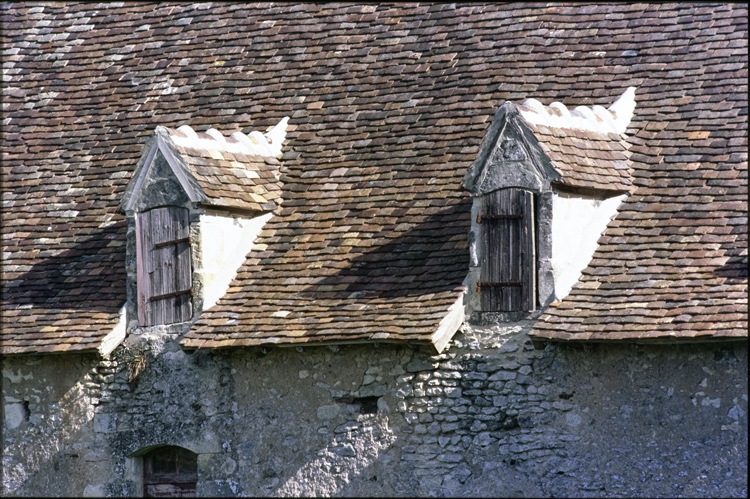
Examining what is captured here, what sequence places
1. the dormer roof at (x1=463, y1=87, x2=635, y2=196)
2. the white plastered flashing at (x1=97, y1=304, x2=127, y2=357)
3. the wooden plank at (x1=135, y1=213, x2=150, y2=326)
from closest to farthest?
the dormer roof at (x1=463, y1=87, x2=635, y2=196) → the white plastered flashing at (x1=97, y1=304, x2=127, y2=357) → the wooden plank at (x1=135, y1=213, x2=150, y2=326)

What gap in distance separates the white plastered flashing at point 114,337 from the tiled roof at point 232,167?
1610 millimetres

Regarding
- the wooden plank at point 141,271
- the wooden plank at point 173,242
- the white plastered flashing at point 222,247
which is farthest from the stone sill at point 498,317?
the wooden plank at point 141,271

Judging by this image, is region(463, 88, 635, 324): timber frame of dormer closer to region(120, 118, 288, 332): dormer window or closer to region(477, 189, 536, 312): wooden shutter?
region(477, 189, 536, 312): wooden shutter

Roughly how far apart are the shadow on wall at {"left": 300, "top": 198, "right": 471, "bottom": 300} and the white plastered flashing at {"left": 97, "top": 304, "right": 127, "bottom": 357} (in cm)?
207

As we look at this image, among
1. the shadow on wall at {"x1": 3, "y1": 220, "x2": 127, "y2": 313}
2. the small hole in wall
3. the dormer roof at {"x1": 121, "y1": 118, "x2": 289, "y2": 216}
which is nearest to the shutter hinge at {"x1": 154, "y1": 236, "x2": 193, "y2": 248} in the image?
the dormer roof at {"x1": 121, "y1": 118, "x2": 289, "y2": 216}

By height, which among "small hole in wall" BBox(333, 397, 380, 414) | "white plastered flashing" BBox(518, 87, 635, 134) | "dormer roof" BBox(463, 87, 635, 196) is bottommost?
"small hole in wall" BBox(333, 397, 380, 414)

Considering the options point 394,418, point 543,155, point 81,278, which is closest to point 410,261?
point 394,418

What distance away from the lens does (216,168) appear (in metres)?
12.1

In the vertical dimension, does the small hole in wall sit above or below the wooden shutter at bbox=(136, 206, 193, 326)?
below

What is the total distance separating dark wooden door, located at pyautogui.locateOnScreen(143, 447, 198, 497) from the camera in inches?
473

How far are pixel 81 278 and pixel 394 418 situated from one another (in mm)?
4124

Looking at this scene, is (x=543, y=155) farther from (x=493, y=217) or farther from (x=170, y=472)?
(x=170, y=472)

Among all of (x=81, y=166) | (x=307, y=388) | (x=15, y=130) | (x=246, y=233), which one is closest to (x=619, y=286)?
(x=307, y=388)

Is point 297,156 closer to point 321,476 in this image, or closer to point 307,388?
point 307,388
